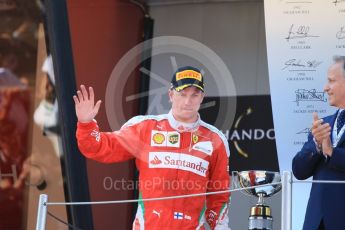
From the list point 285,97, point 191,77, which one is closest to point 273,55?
point 285,97

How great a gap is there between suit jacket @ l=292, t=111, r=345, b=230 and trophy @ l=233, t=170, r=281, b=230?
0.81 feet

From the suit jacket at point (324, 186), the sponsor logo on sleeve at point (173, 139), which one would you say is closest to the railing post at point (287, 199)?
the suit jacket at point (324, 186)

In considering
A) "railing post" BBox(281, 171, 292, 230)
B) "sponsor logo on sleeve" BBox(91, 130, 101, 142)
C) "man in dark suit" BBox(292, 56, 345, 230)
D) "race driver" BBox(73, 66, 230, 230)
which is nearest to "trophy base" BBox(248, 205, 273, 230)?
"race driver" BBox(73, 66, 230, 230)

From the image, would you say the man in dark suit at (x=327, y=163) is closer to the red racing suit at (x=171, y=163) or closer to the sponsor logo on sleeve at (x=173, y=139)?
the red racing suit at (x=171, y=163)

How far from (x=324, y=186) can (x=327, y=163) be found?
99 mm

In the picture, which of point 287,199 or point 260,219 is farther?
point 260,219

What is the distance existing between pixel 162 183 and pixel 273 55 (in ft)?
4.08

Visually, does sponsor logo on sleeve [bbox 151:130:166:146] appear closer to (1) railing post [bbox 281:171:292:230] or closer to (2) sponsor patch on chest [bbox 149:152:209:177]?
(2) sponsor patch on chest [bbox 149:152:209:177]

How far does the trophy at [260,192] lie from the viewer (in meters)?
3.79

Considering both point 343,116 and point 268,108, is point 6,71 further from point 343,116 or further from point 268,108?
point 343,116

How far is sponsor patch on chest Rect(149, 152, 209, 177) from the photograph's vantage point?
11.9 ft

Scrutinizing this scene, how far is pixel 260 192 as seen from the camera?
3867 mm

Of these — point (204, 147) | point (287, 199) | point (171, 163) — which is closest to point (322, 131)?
point (287, 199)

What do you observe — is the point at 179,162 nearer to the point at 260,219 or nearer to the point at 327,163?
the point at 260,219
